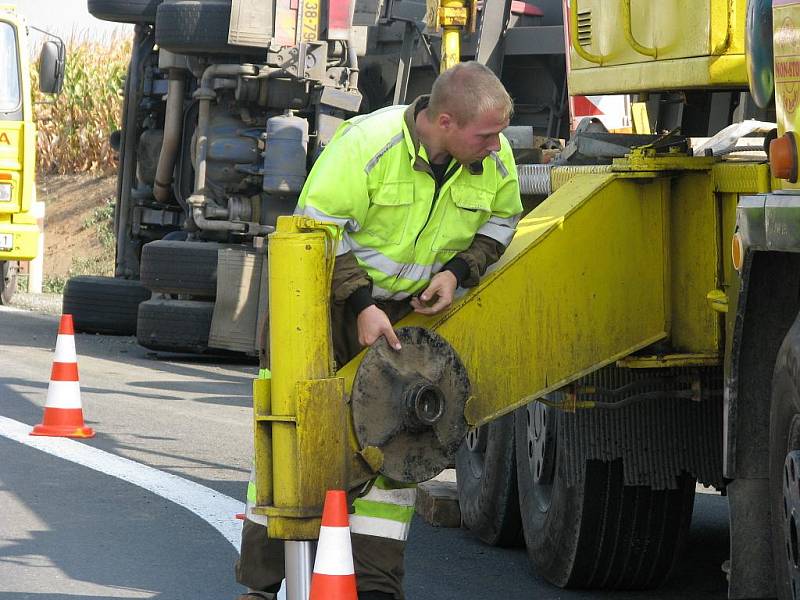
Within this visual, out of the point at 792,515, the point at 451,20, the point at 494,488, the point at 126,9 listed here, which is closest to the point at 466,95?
the point at 792,515

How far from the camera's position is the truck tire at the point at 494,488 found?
666 centimetres

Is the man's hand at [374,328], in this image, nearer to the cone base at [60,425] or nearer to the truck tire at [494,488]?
the truck tire at [494,488]

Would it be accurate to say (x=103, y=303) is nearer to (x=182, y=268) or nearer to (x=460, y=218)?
(x=182, y=268)

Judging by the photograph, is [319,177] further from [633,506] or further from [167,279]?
[167,279]

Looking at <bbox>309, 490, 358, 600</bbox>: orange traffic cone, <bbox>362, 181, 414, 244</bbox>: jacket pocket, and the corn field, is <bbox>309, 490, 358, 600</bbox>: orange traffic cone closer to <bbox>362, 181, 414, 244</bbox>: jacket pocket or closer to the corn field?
<bbox>362, 181, 414, 244</bbox>: jacket pocket

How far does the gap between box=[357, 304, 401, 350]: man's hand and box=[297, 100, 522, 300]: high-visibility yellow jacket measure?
20 centimetres

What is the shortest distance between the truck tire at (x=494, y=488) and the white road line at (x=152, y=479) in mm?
990

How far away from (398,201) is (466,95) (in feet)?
1.18

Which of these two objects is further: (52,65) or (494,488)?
(52,65)

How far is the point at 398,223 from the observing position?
15.7ft

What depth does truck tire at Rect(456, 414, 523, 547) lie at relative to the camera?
666cm

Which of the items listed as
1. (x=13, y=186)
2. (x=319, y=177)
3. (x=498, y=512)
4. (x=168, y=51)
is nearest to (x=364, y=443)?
(x=319, y=177)

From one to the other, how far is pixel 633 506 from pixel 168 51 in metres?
9.24

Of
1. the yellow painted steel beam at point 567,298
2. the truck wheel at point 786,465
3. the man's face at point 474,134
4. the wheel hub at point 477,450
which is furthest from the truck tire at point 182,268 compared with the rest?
the truck wheel at point 786,465
